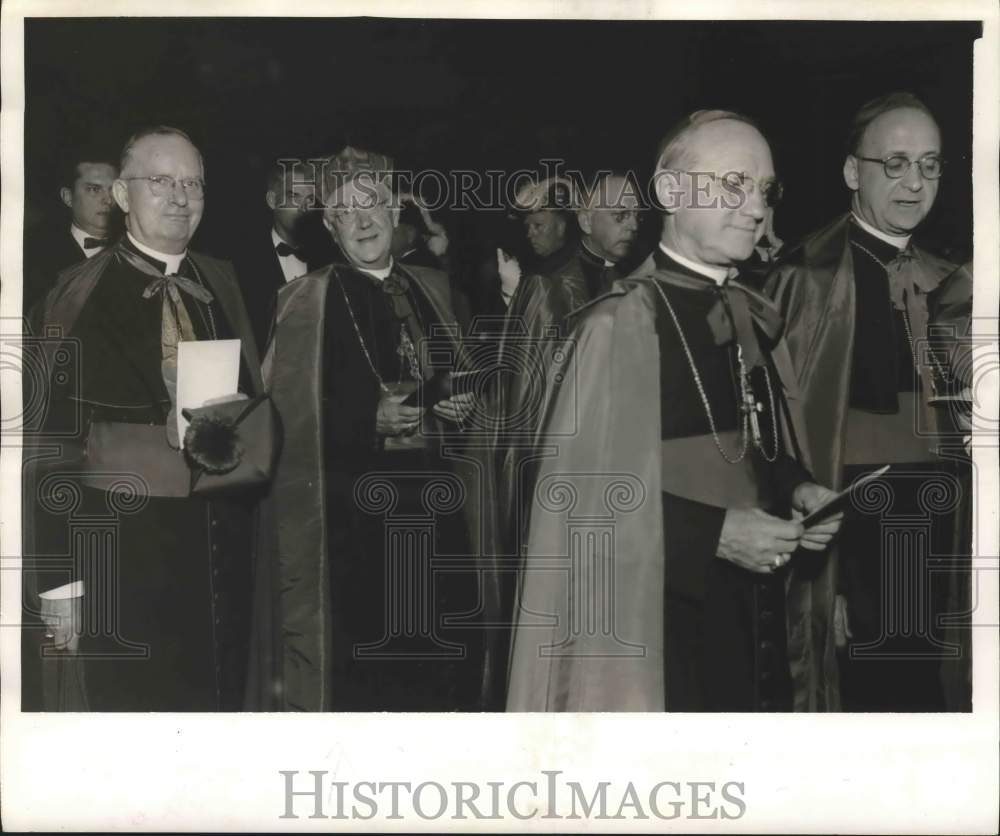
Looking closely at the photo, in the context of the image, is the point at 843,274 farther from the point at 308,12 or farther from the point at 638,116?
the point at 308,12

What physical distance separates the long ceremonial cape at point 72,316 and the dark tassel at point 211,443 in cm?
16

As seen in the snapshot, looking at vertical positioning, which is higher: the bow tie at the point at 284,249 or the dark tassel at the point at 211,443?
the bow tie at the point at 284,249

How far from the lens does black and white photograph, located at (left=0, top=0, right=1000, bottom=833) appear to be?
4328 mm

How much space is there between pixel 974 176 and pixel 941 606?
144cm

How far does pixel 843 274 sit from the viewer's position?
443 centimetres

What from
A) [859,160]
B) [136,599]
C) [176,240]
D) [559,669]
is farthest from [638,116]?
[136,599]

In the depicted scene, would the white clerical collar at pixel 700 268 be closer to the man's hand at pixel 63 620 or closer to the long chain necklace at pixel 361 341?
the long chain necklace at pixel 361 341

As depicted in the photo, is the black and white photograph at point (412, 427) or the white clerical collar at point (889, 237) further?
the white clerical collar at point (889, 237)

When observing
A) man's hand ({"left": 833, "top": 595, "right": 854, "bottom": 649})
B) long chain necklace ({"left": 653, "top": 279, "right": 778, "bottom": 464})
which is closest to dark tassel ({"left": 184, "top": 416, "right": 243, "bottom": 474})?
long chain necklace ({"left": 653, "top": 279, "right": 778, "bottom": 464})

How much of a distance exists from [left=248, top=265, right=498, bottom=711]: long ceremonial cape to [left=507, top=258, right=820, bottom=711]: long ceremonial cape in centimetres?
18

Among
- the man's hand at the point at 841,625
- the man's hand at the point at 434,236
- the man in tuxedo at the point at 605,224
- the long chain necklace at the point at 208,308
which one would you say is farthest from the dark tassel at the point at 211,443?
the man's hand at the point at 841,625

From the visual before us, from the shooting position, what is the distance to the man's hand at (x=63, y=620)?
4.36m

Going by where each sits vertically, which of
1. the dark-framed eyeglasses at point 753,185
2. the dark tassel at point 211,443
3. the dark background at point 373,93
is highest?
the dark background at point 373,93

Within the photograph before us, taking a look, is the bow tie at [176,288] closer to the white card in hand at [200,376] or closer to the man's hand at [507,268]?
the white card in hand at [200,376]
